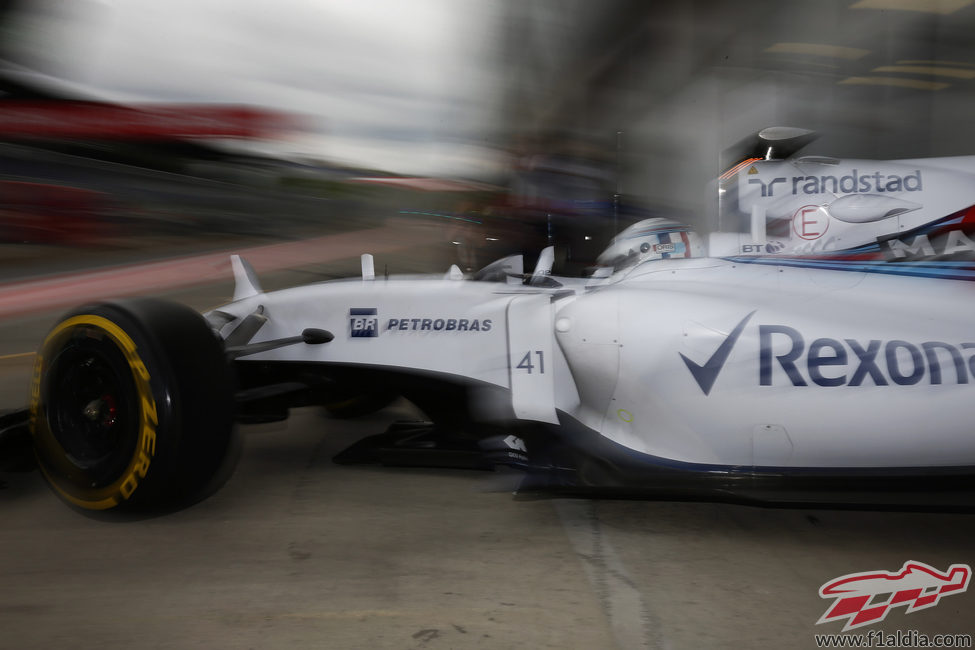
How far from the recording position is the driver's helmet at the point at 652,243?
2.88 metres

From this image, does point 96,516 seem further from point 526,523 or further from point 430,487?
point 526,523

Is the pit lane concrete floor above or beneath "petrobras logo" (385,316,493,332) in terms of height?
beneath

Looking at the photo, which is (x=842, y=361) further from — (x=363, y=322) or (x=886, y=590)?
(x=363, y=322)

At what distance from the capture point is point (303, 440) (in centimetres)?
348

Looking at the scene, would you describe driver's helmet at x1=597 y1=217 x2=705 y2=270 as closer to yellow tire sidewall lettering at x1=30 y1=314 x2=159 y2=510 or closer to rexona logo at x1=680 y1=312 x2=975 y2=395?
rexona logo at x1=680 y1=312 x2=975 y2=395

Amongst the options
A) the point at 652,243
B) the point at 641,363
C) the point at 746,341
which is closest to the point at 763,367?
the point at 746,341

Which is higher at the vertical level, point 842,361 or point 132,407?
point 842,361

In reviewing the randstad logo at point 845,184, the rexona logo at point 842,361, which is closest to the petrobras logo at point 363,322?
the rexona logo at point 842,361

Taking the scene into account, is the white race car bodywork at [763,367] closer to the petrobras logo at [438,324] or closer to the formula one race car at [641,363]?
the formula one race car at [641,363]

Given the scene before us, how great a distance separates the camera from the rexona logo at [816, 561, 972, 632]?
1782 millimetres

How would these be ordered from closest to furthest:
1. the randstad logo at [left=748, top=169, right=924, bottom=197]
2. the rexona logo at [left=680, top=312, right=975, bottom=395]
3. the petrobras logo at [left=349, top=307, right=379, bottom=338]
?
the rexona logo at [left=680, top=312, right=975, bottom=395] < the randstad logo at [left=748, top=169, right=924, bottom=197] < the petrobras logo at [left=349, top=307, right=379, bottom=338]

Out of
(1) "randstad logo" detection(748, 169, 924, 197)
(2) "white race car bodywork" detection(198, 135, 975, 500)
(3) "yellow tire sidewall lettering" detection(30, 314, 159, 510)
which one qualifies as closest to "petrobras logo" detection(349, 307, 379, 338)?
(2) "white race car bodywork" detection(198, 135, 975, 500)

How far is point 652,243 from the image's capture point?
Result: 2941 mm

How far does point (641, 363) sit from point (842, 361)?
1.65ft
